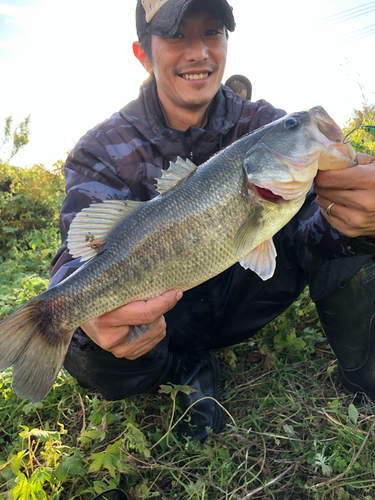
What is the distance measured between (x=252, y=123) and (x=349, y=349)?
5.64 feet

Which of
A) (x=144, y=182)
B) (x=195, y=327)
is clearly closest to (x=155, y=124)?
(x=144, y=182)

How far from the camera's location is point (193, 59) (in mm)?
2496

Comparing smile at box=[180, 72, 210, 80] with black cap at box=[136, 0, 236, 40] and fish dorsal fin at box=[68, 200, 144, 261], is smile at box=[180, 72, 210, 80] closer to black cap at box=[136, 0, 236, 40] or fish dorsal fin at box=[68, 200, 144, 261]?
black cap at box=[136, 0, 236, 40]

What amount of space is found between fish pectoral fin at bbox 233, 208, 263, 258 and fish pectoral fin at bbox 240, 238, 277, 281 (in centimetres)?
12

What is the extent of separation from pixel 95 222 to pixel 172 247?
0.47 meters

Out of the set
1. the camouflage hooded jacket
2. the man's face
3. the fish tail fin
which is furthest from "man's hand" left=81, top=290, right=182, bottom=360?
the man's face

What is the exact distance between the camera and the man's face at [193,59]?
2451 mm

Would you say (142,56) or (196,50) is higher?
(142,56)

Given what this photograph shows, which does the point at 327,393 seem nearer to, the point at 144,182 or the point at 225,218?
the point at 225,218

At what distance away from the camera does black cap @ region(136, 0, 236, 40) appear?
229cm

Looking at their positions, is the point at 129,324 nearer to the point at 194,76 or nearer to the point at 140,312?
the point at 140,312

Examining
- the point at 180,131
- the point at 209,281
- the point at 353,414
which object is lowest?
the point at 353,414

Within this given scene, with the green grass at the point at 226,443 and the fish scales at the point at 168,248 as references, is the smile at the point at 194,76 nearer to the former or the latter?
the fish scales at the point at 168,248

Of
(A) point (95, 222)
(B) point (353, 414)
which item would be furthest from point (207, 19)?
(B) point (353, 414)
